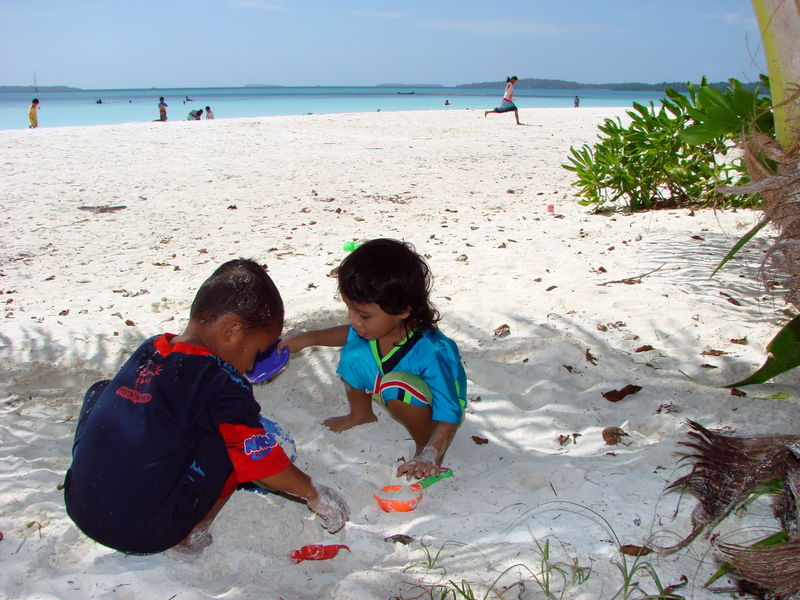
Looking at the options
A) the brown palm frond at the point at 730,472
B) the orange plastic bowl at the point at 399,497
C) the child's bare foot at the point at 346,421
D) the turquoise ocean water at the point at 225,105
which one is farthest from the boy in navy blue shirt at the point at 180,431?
the turquoise ocean water at the point at 225,105

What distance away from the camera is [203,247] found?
19.5ft

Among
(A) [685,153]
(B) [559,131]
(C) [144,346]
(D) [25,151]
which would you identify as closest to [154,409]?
(C) [144,346]

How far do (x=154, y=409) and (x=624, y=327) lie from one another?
8.59 feet

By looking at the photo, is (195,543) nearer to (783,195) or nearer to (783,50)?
(783,195)

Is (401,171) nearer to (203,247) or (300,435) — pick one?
(203,247)

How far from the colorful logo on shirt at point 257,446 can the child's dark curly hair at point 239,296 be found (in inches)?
13.9

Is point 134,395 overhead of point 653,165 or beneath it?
beneath

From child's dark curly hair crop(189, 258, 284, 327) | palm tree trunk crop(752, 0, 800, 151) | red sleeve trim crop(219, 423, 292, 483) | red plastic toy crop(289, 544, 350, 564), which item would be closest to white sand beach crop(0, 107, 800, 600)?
red plastic toy crop(289, 544, 350, 564)

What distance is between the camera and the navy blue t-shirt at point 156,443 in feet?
6.18

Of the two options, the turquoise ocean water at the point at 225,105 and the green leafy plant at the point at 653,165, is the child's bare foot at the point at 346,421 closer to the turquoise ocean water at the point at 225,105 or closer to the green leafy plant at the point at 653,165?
the green leafy plant at the point at 653,165

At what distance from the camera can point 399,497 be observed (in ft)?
7.73

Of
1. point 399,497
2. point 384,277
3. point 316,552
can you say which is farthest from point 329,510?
point 384,277

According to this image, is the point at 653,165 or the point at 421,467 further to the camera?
the point at 653,165

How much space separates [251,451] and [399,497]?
63 cm
